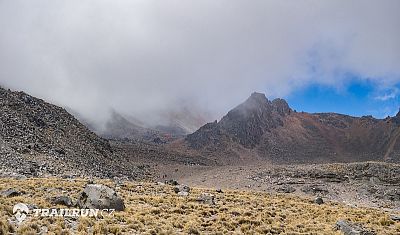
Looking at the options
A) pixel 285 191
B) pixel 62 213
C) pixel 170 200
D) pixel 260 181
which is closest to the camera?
pixel 62 213

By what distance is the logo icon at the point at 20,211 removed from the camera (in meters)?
21.5

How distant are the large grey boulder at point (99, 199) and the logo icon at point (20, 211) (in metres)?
3.75

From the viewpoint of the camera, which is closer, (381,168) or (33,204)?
(33,204)

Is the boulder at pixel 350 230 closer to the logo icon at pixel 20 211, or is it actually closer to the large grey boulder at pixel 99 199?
the large grey boulder at pixel 99 199

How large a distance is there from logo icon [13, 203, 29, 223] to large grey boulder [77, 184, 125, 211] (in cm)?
375

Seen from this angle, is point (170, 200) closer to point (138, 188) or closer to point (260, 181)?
point (138, 188)

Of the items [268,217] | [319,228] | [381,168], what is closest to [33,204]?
[268,217]

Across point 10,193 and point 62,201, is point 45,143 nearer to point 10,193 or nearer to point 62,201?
point 10,193

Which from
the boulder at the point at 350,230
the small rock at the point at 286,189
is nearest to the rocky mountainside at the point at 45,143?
the small rock at the point at 286,189

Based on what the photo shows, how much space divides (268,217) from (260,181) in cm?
6069

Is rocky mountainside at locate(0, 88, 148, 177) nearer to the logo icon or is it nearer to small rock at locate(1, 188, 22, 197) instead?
small rock at locate(1, 188, 22, 197)

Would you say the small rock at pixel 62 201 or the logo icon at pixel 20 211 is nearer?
the logo icon at pixel 20 211

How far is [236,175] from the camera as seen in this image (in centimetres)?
10019

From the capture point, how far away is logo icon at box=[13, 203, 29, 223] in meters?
21.5
